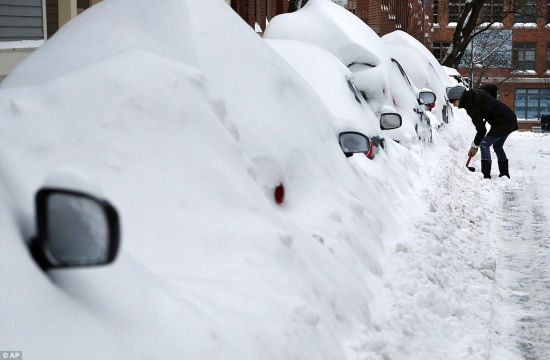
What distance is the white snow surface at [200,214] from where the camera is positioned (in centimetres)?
258

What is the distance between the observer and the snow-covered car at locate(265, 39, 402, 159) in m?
8.39

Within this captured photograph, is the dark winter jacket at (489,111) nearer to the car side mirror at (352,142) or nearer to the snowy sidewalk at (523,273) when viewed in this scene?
the snowy sidewalk at (523,273)

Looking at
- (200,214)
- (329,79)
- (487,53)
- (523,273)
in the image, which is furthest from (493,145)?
(487,53)

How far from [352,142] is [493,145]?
7.50 metres

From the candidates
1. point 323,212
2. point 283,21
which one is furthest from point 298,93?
point 283,21

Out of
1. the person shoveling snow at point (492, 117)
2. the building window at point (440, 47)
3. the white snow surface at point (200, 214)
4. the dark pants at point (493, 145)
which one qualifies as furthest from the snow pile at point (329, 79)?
the building window at point (440, 47)

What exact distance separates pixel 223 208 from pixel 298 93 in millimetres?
1836

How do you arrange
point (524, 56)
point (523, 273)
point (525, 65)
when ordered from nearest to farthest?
point (523, 273)
point (525, 65)
point (524, 56)

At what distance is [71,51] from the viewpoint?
14.7ft

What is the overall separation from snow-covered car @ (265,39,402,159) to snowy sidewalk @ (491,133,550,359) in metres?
1.59

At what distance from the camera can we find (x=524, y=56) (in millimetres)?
77188

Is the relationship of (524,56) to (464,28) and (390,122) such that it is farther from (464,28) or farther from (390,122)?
(390,122)

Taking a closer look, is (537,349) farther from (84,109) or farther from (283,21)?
(283,21)

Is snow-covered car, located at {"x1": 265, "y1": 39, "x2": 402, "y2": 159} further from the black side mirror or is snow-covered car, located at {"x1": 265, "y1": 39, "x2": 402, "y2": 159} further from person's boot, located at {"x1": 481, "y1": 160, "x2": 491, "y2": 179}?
the black side mirror
